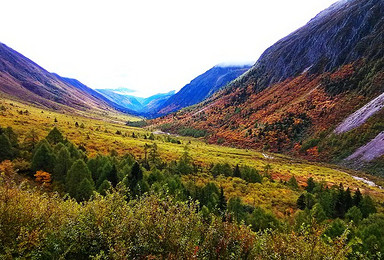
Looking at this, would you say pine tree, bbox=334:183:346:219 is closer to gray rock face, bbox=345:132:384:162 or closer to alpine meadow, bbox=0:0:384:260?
alpine meadow, bbox=0:0:384:260

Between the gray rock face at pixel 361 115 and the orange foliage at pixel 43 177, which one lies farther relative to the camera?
the gray rock face at pixel 361 115

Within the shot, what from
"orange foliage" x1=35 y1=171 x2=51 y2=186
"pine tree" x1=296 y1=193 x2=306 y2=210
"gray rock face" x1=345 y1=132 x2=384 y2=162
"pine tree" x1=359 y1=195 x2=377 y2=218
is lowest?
"orange foliage" x1=35 y1=171 x2=51 y2=186

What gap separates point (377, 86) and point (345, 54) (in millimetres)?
56513

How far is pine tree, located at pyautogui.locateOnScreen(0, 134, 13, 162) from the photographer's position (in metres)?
50.1

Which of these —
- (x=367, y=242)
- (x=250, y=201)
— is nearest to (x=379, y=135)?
(x=250, y=201)

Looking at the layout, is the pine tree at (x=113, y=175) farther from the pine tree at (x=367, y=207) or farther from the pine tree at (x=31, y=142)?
the pine tree at (x=367, y=207)

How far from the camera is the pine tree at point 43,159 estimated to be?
163 feet

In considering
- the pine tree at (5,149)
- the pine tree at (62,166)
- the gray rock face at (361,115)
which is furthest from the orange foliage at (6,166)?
the gray rock face at (361,115)

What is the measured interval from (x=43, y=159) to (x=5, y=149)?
8.82 metres

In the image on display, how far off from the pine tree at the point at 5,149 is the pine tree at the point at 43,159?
6.66 meters

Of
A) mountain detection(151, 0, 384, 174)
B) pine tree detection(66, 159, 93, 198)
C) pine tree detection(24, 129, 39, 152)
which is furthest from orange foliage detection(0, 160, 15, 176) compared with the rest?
mountain detection(151, 0, 384, 174)

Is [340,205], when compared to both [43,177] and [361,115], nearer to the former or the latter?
[43,177]

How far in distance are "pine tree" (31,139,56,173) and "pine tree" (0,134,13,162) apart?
6.66 meters

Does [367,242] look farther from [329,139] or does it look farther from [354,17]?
[354,17]
